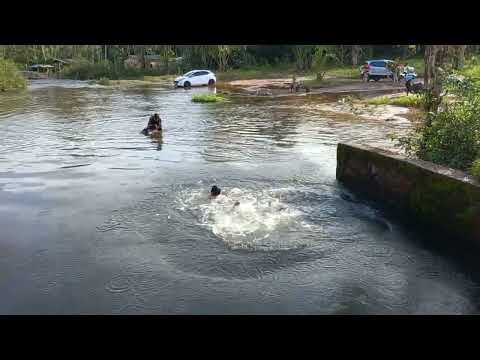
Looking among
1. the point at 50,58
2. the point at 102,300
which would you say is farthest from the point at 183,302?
the point at 50,58

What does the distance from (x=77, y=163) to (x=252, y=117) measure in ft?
34.7

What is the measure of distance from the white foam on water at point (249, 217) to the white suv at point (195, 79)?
97.2 ft

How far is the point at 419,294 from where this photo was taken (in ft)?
22.1

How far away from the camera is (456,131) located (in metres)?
9.35

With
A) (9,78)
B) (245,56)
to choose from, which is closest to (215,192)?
(9,78)

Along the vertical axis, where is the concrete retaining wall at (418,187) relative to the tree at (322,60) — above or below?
below

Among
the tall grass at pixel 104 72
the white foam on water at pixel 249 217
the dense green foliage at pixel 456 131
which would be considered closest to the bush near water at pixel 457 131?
the dense green foliage at pixel 456 131

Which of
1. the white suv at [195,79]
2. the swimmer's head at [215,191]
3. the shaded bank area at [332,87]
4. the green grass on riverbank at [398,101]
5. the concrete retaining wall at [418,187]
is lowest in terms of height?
the swimmer's head at [215,191]

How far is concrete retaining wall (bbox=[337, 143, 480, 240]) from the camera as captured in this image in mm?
7770

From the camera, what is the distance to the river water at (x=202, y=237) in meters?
6.63

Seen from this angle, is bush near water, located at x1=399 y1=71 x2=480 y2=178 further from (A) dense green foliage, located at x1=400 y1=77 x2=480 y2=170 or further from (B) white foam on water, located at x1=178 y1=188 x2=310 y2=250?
(B) white foam on water, located at x1=178 y1=188 x2=310 y2=250

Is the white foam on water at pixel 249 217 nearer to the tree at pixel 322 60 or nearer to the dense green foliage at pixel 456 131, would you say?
the dense green foliage at pixel 456 131

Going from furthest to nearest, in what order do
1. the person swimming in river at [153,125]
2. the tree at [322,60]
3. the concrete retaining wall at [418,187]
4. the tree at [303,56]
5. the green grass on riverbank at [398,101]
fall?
the tree at [303,56] → the tree at [322,60] → the green grass on riverbank at [398,101] → the person swimming in river at [153,125] → the concrete retaining wall at [418,187]

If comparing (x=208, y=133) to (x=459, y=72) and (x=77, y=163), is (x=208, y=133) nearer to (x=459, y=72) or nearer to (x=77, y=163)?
(x=77, y=163)
